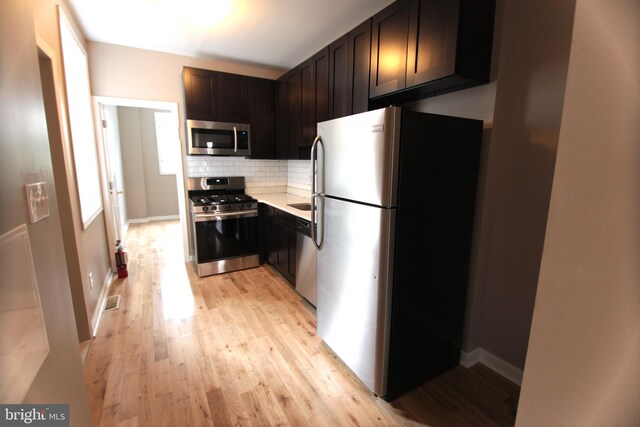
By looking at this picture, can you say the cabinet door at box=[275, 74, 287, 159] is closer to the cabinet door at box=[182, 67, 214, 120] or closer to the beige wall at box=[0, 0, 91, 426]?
the cabinet door at box=[182, 67, 214, 120]

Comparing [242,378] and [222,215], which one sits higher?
[222,215]

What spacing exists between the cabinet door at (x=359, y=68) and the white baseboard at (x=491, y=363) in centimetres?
199

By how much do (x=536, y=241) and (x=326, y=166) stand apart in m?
1.37

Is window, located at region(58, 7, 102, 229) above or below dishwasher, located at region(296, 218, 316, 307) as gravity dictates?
above

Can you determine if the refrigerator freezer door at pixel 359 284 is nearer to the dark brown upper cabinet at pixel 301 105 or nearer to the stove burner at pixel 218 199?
the dark brown upper cabinet at pixel 301 105

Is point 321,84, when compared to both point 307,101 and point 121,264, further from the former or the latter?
point 121,264

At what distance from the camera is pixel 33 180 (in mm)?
797

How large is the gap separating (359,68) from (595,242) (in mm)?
2201

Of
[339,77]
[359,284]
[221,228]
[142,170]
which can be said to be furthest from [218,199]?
[142,170]

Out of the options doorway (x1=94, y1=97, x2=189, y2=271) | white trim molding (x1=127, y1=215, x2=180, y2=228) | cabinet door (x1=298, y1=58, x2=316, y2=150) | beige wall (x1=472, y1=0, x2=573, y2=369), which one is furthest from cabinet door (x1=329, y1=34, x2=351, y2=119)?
white trim molding (x1=127, y1=215, x2=180, y2=228)

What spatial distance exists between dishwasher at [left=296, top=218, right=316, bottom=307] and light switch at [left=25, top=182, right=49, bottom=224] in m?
1.84

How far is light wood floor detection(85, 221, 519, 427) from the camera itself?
1.58m

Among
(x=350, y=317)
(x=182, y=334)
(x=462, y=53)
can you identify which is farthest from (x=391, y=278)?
(x=182, y=334)

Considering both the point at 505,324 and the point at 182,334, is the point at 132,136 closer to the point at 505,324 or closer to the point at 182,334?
the point at 182,334
